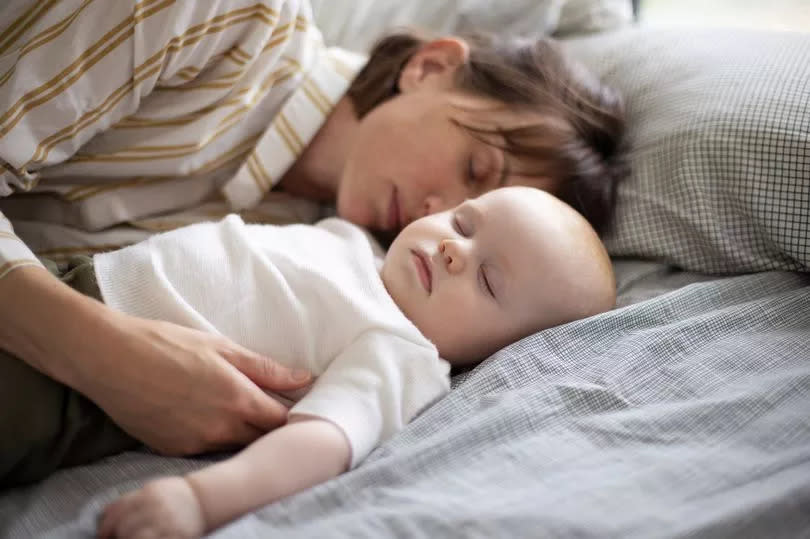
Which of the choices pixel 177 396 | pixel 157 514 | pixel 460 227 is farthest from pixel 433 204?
pixel 157 514

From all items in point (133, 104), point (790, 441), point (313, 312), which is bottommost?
point (790, 441)

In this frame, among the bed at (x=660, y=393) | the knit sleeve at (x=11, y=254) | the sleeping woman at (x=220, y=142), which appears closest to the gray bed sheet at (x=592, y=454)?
the bed at (x=660, y=393)

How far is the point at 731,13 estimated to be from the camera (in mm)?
1788

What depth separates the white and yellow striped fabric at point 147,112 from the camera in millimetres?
1017

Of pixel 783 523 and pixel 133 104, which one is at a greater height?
pixel 133 104

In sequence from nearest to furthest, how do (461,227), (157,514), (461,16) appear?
(157,514) → (461,227) → (461,16)

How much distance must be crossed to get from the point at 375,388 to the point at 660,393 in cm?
34

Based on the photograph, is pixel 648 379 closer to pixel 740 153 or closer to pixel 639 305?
pixel 639 305

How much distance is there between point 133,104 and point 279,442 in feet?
2.05

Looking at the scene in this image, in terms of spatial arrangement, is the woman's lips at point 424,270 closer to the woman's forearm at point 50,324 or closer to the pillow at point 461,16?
the woman's forearm at point 50,324

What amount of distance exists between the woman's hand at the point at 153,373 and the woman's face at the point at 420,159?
49cm

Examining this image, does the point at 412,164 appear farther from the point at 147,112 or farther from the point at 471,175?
the point at 147,112

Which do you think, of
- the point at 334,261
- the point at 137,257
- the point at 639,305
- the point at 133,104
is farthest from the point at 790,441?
the point at 133,104

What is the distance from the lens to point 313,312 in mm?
943
